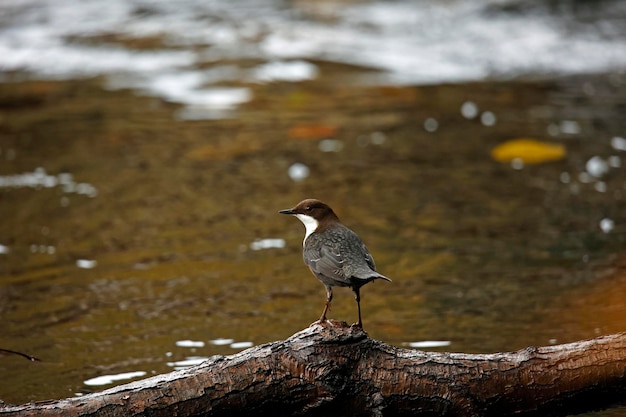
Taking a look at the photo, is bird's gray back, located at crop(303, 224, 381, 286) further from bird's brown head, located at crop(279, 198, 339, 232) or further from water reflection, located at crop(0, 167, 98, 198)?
water reflection, located at crop(0, 167, 98, 198)

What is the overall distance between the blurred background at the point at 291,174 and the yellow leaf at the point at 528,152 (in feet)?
0.08

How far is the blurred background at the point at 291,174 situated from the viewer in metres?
4.51

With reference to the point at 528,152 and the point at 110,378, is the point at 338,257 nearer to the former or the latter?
the point at 110,378

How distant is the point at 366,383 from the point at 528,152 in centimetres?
476

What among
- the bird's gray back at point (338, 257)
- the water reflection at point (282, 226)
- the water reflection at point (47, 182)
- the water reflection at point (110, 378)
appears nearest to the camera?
the bird's gray back at point (338, 257)

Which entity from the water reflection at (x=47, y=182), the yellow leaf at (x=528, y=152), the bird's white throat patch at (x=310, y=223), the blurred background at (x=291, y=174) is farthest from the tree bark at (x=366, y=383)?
the yellow leaf at (x=528, y=152)

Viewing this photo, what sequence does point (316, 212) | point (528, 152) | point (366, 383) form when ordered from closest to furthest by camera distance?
point (366, 383) → point (316, 212) → point (528, 152)

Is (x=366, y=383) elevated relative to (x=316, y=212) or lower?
lower

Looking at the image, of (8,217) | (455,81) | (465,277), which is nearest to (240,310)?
(465,277)

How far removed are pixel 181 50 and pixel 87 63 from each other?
106cm

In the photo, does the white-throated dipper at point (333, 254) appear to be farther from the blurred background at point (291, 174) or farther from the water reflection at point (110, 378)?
the water reflection at point (110, 378)

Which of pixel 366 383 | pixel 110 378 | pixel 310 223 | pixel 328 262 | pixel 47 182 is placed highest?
pixel 47 182

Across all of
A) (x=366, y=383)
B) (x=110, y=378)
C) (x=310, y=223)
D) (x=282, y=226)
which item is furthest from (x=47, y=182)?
(x=366, y=383)

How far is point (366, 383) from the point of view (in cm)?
290
